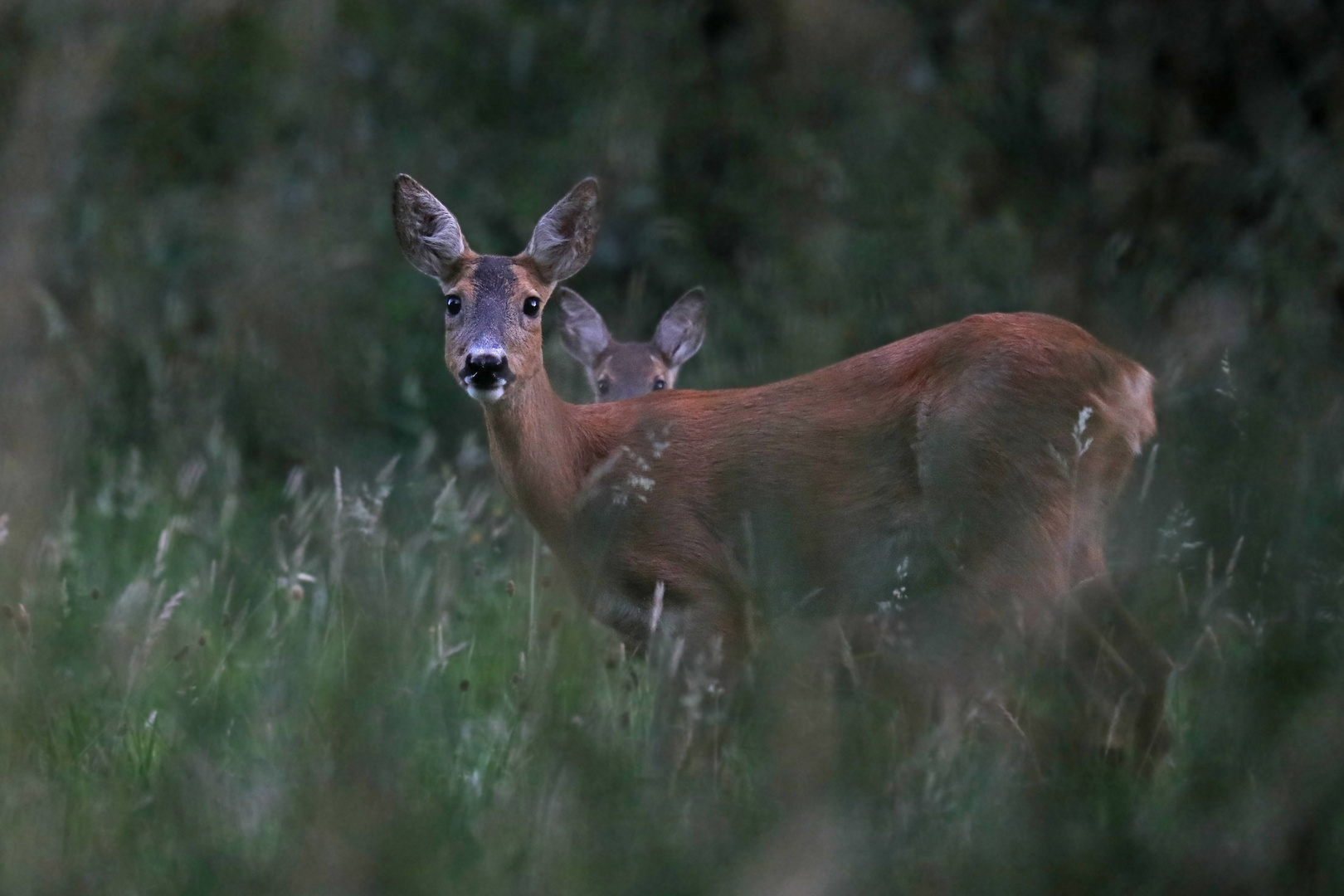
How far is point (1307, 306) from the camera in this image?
5.77 meters

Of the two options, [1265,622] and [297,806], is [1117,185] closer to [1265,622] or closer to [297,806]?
[1265,622]

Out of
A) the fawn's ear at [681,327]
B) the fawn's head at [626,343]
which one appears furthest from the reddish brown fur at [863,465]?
the fawn's ear at [681,327]

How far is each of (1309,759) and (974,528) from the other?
87.9 inches

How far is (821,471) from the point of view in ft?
15.3

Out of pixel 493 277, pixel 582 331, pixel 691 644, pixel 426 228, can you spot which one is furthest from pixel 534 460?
pixel 582 331

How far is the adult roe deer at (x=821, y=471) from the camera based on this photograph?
4250 mm

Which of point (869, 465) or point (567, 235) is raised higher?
point (567, 235)

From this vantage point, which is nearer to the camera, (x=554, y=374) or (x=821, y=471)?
(x=821, y=471)

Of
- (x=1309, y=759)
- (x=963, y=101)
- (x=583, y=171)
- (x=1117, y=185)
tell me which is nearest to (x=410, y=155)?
(x=583, y=171)

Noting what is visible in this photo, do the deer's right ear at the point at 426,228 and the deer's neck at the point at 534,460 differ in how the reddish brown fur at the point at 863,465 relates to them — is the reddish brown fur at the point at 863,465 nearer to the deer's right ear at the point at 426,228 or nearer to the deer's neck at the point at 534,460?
the deer's neck at the point at 534,460

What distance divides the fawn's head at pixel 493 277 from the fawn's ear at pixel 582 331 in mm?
1634

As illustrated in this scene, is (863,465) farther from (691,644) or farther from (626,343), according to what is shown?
(626,343)

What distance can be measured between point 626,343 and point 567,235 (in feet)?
5.72

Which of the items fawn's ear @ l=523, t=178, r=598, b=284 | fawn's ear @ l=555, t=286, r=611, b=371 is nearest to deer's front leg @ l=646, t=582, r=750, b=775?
fawn's ear @ l=523, t=178, r=598, b=284
